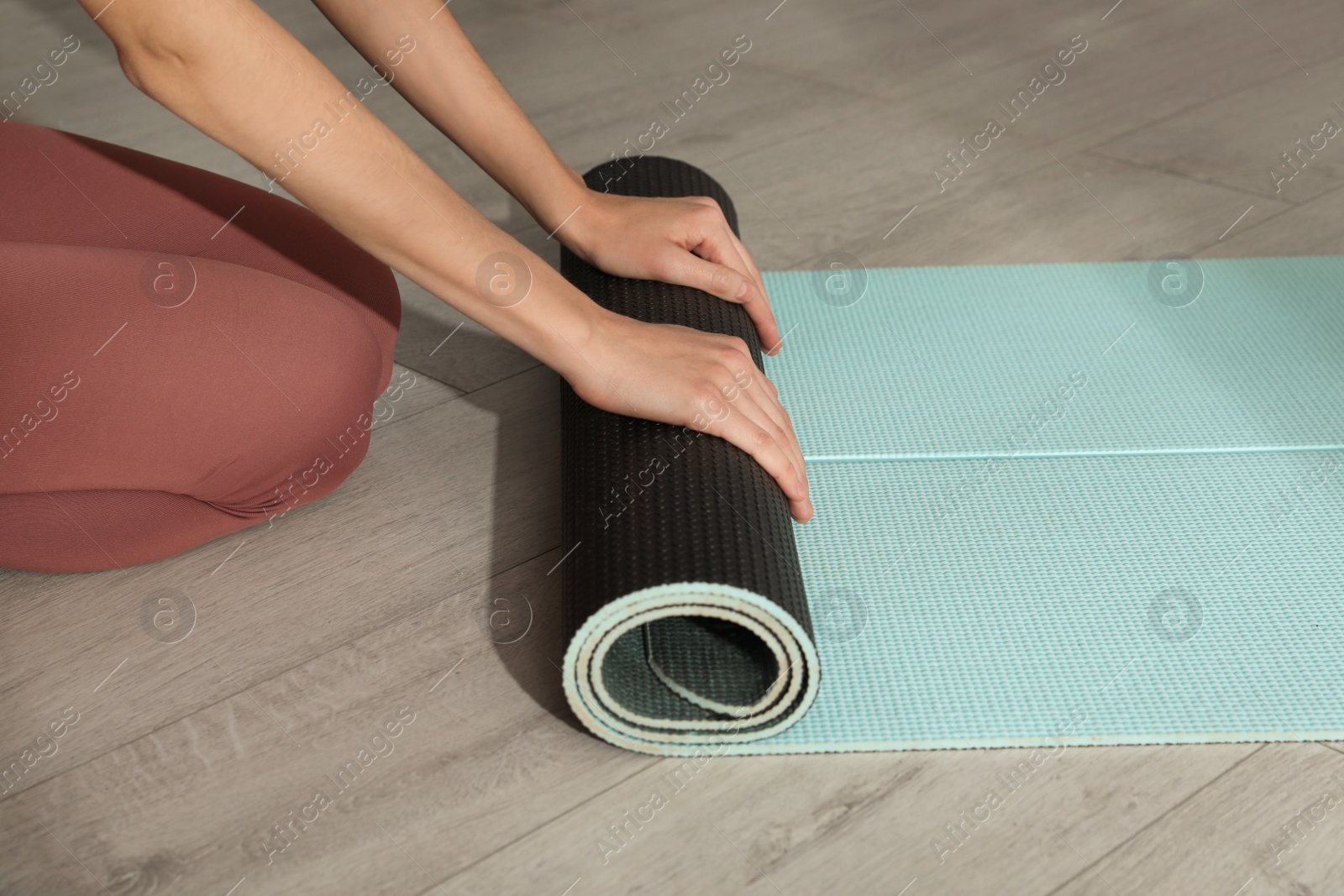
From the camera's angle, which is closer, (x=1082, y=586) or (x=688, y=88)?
(x=1082, y=586)

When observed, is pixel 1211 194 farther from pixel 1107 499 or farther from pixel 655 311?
pixel 655 311

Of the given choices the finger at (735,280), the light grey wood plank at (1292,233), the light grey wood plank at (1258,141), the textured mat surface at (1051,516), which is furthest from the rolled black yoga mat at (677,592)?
the light grey wood plank at (1258,141)

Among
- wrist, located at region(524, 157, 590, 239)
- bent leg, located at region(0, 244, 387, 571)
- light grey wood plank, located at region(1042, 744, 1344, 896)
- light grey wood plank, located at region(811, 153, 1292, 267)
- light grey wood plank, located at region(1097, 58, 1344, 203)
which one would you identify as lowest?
light grey wood plank, located at region(1097, 58, 1344, 203)

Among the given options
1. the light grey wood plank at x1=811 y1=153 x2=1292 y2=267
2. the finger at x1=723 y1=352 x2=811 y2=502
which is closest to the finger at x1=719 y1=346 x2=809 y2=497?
the finger at x1=723 y1=352 x2=811 y2=502

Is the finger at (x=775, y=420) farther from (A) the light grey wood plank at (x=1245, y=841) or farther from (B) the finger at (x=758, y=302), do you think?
(A) the light grey wood plank at (x=1245, y=841)

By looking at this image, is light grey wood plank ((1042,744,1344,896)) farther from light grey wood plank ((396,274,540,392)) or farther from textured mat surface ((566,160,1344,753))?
light grey wood plank ((396,274,540,392))

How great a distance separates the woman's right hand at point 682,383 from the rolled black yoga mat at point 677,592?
19 millimetres

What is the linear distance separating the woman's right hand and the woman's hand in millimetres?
260

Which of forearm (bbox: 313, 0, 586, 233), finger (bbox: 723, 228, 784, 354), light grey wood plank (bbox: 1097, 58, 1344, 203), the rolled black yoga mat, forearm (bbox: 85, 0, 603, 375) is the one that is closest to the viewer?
forearm (bbox: 85, 0, 603, 375)

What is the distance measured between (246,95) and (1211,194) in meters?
2.23

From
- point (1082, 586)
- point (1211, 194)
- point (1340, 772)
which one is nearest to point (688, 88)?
point (1211, 194)

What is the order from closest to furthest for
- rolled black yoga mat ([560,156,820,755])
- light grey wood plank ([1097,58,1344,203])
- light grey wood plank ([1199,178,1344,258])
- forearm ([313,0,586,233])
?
rolled black yoga mat ([560,156,820,755]) < forearm ([313,0,586,233]) < light grey wood plank ([1199,178,1344,258]) < light grey wood plank ([1097,58,1344,203])

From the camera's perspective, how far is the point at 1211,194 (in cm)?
241

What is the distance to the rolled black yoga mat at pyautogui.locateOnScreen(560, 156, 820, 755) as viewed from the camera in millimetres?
1048
